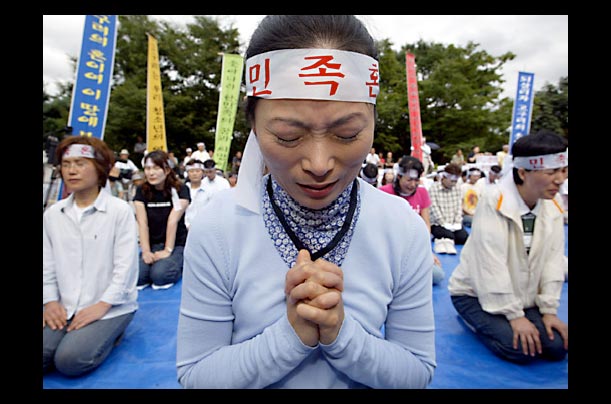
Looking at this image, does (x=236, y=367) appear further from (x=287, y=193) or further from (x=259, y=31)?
(x=259, y=31)

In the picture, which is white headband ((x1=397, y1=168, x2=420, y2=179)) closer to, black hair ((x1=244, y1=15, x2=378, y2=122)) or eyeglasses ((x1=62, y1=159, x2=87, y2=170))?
eyeglasses ((x1=62, y1=159, x2=87, y2=170))

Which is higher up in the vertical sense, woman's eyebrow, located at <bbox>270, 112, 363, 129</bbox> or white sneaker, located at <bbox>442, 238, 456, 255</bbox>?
woman's eyebrow, located at <bbox>270, 112, 363, 129</bbox>

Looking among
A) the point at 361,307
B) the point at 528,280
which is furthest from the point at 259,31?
the point at 528,280

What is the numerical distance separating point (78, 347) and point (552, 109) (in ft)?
88.0

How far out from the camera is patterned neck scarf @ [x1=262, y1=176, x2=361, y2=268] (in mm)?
1083

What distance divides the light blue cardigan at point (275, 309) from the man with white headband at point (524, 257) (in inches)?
72.8

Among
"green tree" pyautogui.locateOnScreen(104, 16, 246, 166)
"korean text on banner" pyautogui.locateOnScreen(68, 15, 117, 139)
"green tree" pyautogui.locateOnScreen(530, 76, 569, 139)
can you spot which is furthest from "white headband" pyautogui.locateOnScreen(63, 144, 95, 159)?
"green tree" pyautogui.locateOnScreen(530, 76, 569, 139)

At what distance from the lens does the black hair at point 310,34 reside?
0.97m

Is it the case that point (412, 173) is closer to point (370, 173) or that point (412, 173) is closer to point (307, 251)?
point (370, 173)

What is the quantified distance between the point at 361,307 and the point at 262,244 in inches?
14.0

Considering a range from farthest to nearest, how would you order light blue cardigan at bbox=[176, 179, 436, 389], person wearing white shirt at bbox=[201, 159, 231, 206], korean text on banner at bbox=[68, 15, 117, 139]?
1. person wearing white shirt at bbox=[201, 159, 231, 206]
2. korean text on banner at bbox=[68, 15, 117, 139]
3. light blue cardigan at bbox=[176, 179, 436, 389]

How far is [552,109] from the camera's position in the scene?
73.0ft

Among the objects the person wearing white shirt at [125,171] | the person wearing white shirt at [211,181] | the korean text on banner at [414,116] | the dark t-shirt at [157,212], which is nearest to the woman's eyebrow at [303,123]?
the dark t-shirt at [157,212]

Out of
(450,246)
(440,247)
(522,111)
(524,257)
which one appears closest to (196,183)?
(440,247)
